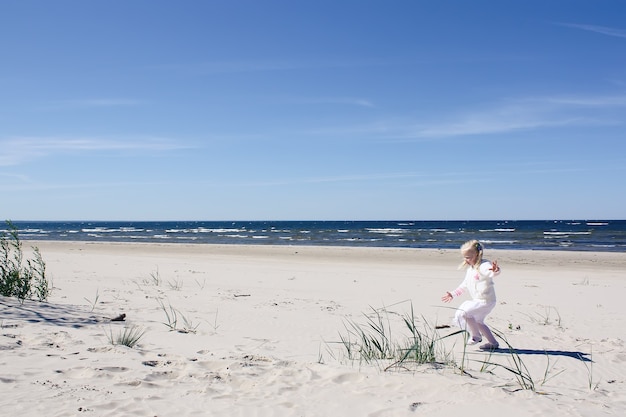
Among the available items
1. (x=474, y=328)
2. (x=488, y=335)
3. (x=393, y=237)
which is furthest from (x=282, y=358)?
(x=393, y=237)

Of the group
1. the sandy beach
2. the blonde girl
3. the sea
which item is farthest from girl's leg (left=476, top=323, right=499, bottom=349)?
the sea

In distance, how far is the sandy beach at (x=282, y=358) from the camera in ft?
12.0

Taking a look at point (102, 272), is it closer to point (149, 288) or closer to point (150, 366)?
point (149, 288)

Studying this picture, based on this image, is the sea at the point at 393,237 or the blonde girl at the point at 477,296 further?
the sea at the point at 393,237

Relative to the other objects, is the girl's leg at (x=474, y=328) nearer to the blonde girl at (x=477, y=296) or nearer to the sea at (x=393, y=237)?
the blonde girl at (x=477, y=296)

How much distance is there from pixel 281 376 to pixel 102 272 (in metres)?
12.0

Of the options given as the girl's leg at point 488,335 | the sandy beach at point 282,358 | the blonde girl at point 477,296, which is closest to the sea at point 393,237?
the sandy beach at point 282,358

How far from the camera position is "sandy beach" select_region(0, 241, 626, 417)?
365 cm

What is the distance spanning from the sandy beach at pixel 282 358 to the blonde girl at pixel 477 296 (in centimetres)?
21

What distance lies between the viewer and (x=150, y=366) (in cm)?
450

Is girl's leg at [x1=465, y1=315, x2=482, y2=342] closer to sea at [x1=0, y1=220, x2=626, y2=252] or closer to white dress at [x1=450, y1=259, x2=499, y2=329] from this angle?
white dress at [x1=450, y1=259, x2=499, y2=329]

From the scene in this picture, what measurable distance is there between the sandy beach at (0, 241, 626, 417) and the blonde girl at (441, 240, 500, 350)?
0.21m

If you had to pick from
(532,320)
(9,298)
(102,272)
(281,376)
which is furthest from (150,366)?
(102,272)

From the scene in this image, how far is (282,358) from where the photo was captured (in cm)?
521
